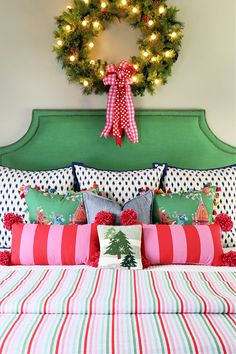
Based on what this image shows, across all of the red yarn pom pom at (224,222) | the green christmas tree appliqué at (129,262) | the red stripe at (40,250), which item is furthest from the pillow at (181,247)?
the red stripe at (40,250)

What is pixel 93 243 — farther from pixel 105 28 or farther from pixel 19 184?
pixel 105 28

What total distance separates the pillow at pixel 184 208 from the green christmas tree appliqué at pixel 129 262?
0.37 metres

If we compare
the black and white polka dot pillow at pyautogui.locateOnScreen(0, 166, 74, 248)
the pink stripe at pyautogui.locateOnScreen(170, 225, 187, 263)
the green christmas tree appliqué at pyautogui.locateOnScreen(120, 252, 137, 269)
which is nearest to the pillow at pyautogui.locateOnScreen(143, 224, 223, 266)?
the pink stripe at pyautogui.locateOnScreen(170, 225, 187, 263)

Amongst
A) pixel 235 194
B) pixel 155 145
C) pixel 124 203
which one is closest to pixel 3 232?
pixel 124 203

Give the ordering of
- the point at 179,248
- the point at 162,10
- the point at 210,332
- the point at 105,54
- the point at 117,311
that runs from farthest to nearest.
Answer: the point at 105,54
the point at 162,10
the point at 179,248
the point at 117,311
the point at 210,332

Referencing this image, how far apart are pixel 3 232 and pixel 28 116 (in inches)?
34.2

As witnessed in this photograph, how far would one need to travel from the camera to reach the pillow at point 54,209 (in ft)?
7.46

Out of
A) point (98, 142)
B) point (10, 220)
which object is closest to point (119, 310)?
point (10, 220)

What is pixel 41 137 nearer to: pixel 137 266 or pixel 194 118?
pixel 194 118

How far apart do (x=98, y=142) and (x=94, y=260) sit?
1.01 meters

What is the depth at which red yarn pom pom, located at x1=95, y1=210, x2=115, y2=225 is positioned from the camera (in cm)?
217

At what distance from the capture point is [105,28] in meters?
2.77

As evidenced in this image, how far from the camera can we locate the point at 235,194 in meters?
2.47

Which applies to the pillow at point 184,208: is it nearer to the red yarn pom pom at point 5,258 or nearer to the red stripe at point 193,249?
the red stripe at point 193,249
